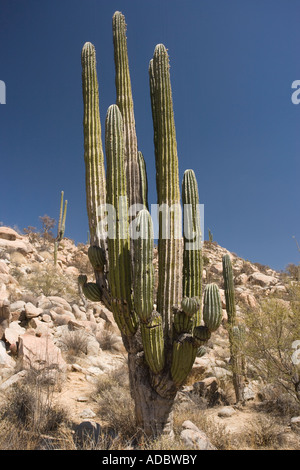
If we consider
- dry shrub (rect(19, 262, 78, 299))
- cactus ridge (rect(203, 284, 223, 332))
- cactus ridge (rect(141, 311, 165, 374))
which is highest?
dry shrub (rect(19, 262, 78, 299))

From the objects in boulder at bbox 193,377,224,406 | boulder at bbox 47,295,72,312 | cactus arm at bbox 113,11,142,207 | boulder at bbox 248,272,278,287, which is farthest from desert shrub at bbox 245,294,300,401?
boulder at bbox 248,272,278,287

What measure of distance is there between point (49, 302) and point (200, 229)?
7.02 m

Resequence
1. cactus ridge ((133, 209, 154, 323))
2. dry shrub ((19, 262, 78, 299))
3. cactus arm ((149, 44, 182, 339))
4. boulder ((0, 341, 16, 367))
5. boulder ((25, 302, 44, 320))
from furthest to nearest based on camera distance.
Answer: dry shrub ((19, 262, 78, 299)) < boulder ((25, 302, 44, 320)) < boulder ((0, 341, 16, 367)) < cactus arm ((149, 44, 182, 339)) < cactus ridge ((133, 209, 154, 323))

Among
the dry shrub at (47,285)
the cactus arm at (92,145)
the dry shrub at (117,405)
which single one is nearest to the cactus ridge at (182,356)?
the dry shrub at (117,405)

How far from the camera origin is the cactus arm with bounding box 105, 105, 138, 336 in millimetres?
4125

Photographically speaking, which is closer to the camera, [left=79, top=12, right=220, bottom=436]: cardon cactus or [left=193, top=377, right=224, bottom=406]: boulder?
[left=79, top=12, right=220, bottom=436]: cardon cactus

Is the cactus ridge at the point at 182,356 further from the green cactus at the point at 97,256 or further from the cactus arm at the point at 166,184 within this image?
the green cactus at the point at 97,256

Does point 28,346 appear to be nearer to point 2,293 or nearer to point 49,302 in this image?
point 2,293

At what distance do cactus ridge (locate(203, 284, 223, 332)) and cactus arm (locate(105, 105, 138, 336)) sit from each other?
1030mm

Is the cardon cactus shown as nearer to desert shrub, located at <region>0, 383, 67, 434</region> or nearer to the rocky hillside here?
the rocky hillside

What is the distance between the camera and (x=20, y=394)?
4816 millimetres

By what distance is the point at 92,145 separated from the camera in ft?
15.7

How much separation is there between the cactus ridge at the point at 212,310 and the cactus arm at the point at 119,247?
1030mm
